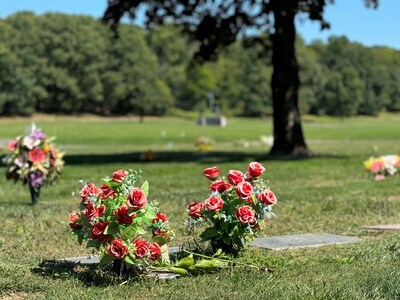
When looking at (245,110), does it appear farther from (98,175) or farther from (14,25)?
(98,175)

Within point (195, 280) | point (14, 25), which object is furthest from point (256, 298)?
point (14, 25)

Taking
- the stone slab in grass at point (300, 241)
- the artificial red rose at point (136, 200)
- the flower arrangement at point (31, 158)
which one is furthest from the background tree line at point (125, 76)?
the artificial red rose at point (136, 200)

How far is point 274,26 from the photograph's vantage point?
23.1 metres

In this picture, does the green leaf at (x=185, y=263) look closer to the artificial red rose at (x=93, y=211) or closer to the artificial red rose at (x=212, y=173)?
the artificial red rose at (x=93, y=211)

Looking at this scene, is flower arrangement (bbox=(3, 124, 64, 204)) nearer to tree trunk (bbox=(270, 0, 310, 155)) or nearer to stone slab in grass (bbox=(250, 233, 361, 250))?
stone slab in grass (bbox=(250, 233, 361, 250))

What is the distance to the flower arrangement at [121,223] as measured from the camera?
16.5ft

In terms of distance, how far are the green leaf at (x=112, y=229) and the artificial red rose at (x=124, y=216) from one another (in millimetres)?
79

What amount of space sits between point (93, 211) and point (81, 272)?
1.91 ft

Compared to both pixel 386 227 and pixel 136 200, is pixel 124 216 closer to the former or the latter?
pixel 136 200

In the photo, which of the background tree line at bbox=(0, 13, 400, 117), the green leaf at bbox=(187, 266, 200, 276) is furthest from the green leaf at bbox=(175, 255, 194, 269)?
the background tree line at bbox=(0, 13, 400, 117)

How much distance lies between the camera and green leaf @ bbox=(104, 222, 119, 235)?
16.7ft

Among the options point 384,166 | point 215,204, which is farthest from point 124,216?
point 384,166

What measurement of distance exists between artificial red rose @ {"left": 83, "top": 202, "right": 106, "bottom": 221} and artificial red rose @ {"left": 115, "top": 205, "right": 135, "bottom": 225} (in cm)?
18

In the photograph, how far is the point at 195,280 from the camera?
17.0 ft
